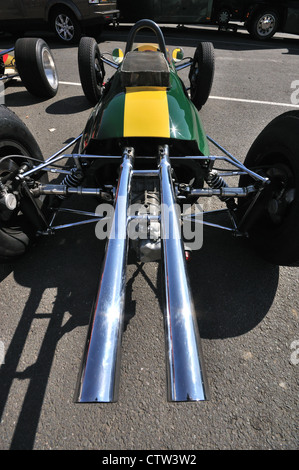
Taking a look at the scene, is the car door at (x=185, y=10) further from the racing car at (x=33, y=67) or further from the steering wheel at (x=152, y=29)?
the steering wheel at (x=152, y=29)

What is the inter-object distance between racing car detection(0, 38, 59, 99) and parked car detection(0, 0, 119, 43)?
9.38 feet

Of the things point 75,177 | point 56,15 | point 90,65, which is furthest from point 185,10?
point 75,177

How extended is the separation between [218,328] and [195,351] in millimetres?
1162

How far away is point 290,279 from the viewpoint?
221 cm

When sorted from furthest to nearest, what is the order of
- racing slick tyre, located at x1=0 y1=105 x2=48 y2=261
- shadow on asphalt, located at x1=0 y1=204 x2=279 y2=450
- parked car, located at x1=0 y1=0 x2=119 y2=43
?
parked car, located at x1=0 y1=0 x2=119 y2=43
racing slick tyre, located at x1=0 y1=105 x2=48 y2=261
shadow on asphalt, located at x1=0 y1=204 x2=279 y2=450

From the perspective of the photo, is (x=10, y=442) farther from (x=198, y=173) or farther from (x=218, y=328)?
(x=198, y=173)

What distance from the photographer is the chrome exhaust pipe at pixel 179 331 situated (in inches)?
29.7

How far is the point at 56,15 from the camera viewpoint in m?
7.17

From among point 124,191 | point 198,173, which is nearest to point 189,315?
point 124,191

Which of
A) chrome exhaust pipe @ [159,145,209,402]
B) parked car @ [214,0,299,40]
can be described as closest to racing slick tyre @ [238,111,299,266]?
chrome exhaust pipe @ [159,145,209,402]

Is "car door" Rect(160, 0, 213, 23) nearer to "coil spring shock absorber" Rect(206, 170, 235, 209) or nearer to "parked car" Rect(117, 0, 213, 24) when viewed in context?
"parked car" Rect(117, 0, 213, 24)

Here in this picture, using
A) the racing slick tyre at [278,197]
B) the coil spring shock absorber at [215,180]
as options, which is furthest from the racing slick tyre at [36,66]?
the racing slick tyre at [278,197]

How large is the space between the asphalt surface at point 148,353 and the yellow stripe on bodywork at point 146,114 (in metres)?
1.03

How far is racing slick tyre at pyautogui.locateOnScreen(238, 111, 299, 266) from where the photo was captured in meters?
1.86
